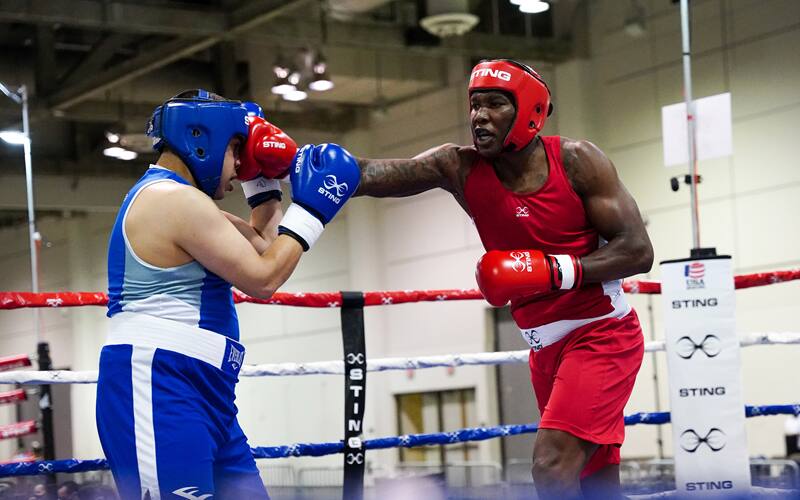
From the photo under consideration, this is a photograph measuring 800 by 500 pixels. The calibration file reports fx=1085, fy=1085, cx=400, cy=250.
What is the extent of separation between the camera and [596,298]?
2951mm

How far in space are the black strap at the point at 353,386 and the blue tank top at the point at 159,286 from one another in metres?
1.24

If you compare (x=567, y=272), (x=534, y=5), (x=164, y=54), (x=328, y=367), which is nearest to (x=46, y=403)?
(x=328, y=367)

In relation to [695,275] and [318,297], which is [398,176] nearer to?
[318,297]

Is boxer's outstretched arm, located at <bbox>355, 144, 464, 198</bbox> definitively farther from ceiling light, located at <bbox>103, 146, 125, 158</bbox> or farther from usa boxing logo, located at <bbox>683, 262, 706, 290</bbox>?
ceiling light, located at <bbox>103, 146, 125, 158</bbox>

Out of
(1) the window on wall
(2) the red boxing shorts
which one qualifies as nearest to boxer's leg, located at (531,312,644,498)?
(2) the red boxing shorts

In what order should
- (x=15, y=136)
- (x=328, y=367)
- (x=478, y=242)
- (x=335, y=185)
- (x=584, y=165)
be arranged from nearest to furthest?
(x=335, y=185), (x=584, y=165), (x=328, y=367), (x=15, y=136), (x=478, y=242)

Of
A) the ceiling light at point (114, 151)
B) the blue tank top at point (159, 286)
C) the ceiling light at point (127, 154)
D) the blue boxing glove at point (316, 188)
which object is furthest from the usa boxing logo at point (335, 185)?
the ceiling light at point (127, 154)

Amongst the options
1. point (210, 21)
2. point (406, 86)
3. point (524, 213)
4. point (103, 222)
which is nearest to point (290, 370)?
point (524, 213)

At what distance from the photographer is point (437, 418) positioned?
1221 centimetres

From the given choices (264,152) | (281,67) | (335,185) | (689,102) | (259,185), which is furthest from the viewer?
(281,67)

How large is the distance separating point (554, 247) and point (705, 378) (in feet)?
3.96

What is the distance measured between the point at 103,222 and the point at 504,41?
6828mm

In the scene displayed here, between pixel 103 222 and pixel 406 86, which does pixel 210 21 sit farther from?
pixel 103 222

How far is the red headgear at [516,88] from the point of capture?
2.93 meters
